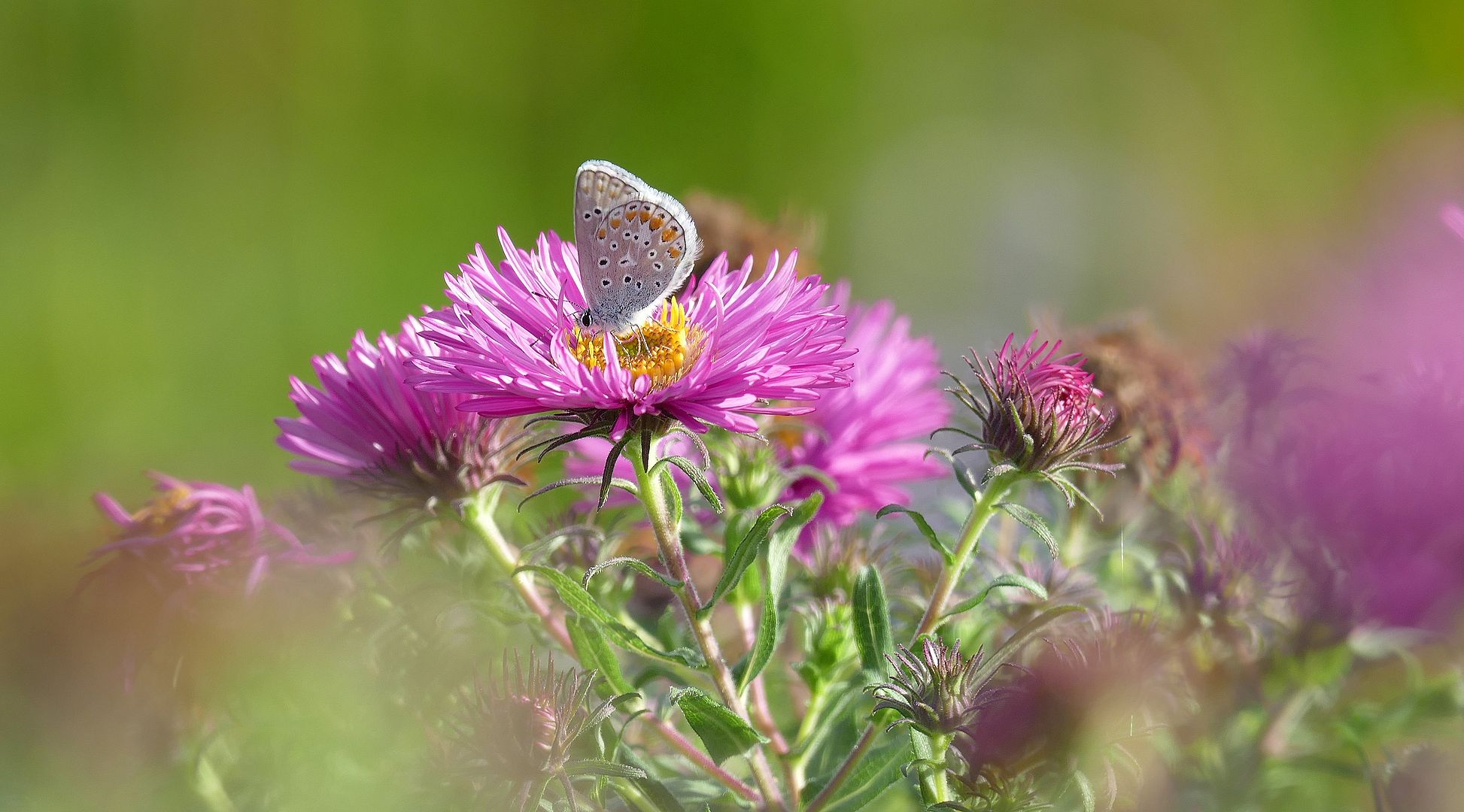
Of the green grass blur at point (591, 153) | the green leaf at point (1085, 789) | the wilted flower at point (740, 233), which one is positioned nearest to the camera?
the green leaf at point (1085, 789)

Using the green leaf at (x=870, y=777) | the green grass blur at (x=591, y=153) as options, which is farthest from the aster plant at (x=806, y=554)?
the green grass blur at (x=591, y=153)

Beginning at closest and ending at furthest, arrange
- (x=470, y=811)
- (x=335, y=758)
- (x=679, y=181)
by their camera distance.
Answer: (x=470, y=811)
(x=335, y=758)
(x=679, y=181)

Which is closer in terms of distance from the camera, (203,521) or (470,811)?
(470,811)

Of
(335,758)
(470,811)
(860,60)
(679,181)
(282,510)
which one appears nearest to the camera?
(470,811)

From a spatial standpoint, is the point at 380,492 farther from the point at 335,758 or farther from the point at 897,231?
the point at 897,231

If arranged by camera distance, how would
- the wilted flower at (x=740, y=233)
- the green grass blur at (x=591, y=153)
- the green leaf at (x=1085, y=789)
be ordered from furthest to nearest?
the green grass blur at (x=591, y=153) < the wilted flower at (x=740, y=233) < the green leaf at (x=1085, y=789)

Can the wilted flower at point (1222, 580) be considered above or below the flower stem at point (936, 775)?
above

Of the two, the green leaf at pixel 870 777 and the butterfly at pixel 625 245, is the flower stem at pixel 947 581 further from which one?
the butterfly at pixel 625 245

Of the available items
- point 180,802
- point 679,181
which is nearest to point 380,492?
point 180,802
